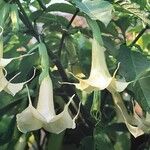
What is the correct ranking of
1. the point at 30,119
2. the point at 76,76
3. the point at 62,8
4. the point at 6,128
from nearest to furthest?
the point at 30,119 → the point at 76,76 → the point at 62,8 → the point at 6,128

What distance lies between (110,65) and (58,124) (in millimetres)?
332

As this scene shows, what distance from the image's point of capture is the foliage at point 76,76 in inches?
30.7

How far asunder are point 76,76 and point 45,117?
5.4 inches

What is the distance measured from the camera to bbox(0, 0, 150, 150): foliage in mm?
779

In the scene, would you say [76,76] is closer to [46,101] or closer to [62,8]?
[46,101]

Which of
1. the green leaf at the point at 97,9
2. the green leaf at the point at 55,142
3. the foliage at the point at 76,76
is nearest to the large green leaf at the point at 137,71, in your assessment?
the foliage at the point at 76,76

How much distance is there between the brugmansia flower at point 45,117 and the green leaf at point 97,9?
13 cm

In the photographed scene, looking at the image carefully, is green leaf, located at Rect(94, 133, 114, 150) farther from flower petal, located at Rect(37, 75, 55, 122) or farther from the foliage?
flower petal, located at Rect(37, 75, 55, 122)

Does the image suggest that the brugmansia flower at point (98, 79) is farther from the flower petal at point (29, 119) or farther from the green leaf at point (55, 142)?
the green leaf at point (55, 142)

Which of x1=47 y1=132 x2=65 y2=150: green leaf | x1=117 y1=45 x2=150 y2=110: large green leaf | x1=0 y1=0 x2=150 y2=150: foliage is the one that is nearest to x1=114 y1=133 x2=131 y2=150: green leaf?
x1=0 y1=0 x2=150 y2=150: foliage

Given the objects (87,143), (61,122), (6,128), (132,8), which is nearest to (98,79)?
(61,122)

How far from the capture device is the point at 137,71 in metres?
0.86

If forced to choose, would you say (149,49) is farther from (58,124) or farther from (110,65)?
(58,124)

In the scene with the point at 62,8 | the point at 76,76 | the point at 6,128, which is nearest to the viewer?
the point at 76,76
